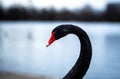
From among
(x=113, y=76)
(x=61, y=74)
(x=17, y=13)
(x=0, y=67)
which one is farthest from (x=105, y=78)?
(x=17, y=13)

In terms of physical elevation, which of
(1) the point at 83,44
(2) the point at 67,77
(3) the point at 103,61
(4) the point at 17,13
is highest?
(1) the point at 83,44

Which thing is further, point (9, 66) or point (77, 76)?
point (9, 66)

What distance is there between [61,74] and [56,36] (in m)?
7.44

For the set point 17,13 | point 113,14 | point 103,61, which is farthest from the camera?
point 17,13

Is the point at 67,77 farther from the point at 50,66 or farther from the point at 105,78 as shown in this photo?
the point at 50,66

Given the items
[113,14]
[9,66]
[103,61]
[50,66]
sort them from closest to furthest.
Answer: [9,66], [50,66], [103,61], [113,14]

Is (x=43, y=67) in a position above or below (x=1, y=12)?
above

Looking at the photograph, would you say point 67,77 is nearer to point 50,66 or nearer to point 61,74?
point 61,74

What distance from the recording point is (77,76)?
3.61m

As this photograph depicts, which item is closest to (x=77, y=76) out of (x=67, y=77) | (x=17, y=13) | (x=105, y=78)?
Result: (x=67, y=77)

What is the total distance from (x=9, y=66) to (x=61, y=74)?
232cm

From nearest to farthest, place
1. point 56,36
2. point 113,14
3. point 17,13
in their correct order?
point 56,36, point 113,14, point 17,13

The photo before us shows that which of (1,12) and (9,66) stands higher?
(9,66)

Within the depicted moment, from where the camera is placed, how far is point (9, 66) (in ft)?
39.7
